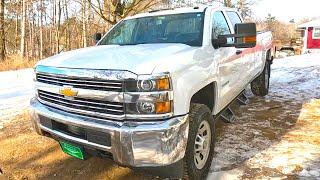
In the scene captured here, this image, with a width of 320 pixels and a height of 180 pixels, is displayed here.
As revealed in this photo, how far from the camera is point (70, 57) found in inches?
141

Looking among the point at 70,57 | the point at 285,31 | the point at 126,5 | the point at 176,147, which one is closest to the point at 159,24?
the point at 70,57

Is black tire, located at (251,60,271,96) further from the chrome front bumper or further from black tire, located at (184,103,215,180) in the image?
the chrome front bumper

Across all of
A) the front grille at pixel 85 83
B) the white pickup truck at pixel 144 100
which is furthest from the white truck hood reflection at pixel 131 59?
the front grille at pixel 85 83

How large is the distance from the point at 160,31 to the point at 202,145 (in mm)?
1701

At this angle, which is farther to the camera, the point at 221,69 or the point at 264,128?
the point at 264,128

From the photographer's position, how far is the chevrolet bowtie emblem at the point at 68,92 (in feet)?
10.5

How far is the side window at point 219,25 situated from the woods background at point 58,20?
5.14 metres

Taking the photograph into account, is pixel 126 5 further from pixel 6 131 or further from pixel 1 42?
pixel 6 131

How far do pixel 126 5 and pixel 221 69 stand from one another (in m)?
12.7

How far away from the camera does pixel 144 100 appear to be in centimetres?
290

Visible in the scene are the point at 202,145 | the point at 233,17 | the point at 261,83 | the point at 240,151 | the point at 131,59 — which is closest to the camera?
the point at 131,59

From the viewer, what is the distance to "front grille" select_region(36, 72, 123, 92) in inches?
116

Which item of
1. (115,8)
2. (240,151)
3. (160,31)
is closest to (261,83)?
(240,151)

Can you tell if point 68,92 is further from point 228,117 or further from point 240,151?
point 228,117
